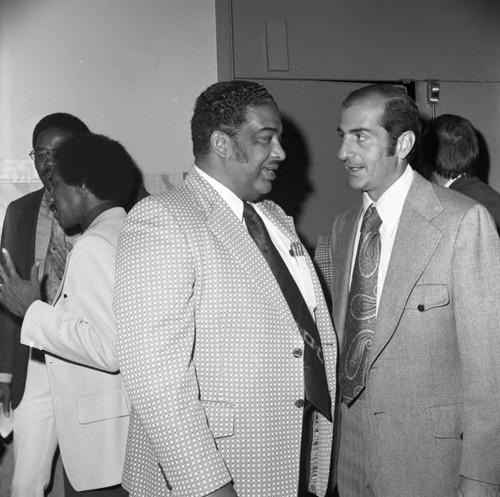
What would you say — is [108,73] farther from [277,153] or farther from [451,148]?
[451,148]

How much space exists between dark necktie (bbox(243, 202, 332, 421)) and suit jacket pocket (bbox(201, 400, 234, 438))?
0.81 feet

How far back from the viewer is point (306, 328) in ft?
5.94

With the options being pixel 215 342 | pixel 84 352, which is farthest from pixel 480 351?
pixel 84 352

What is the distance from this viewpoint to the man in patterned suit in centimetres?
154

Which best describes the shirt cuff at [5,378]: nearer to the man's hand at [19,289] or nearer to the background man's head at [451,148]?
the man's hand at [19,289]

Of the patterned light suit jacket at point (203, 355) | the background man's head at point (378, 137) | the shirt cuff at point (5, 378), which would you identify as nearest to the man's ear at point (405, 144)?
the background man's head at point (378, 137)

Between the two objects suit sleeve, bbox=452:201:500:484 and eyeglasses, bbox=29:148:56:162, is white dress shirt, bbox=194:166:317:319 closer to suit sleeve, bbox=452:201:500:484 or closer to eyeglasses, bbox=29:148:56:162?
suit sleeve, bbox=452:201:500:484

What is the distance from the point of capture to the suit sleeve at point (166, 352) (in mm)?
1521

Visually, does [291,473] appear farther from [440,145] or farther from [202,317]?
[440,145]

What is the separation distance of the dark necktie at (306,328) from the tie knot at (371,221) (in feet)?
1.26

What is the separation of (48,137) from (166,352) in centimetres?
159

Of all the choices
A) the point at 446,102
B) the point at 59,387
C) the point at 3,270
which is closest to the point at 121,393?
the point at 59,387

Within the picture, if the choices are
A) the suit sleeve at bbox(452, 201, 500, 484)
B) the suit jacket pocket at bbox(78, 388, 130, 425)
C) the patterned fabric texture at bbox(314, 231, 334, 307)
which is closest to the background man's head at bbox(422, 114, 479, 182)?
the patterned fabric texture at bbox(314, 231, 334, 307)

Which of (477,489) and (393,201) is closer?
(477,489)
